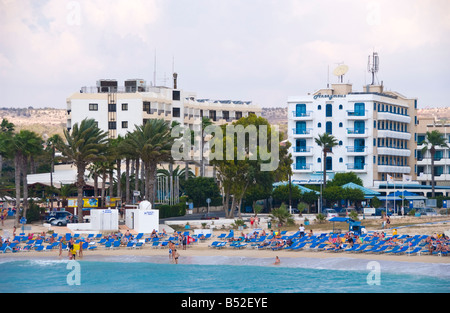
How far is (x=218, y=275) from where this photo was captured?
139 feet

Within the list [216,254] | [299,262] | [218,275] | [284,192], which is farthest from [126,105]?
[218,275]

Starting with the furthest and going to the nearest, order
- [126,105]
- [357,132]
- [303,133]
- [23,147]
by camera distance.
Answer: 1. [126,105]
2. [303,133]
3. [357,132]
4. [23,147]

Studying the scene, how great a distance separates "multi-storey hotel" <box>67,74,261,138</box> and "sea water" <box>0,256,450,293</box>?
6316 centimetres

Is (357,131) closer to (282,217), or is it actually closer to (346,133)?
(346,133)

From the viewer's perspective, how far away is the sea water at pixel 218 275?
3847cm

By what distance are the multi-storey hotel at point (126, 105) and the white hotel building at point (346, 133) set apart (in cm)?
2085

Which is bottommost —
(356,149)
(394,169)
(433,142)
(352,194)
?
(352,194)

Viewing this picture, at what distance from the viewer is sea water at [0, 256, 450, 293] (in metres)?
38.5

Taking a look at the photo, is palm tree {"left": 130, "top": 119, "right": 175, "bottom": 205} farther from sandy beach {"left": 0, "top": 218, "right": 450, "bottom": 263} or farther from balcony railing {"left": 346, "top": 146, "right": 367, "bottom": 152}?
balcony railing {"left": 346, "top": 146, "right": 367, "bottom": 152}

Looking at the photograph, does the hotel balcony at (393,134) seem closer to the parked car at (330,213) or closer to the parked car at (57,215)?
the parked car at (330,213)

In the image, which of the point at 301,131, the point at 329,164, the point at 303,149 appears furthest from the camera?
the point at 303,149

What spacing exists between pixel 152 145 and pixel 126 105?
44.3 metres

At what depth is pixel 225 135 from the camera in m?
74.0

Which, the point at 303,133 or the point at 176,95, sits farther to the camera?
the point at 176,95
